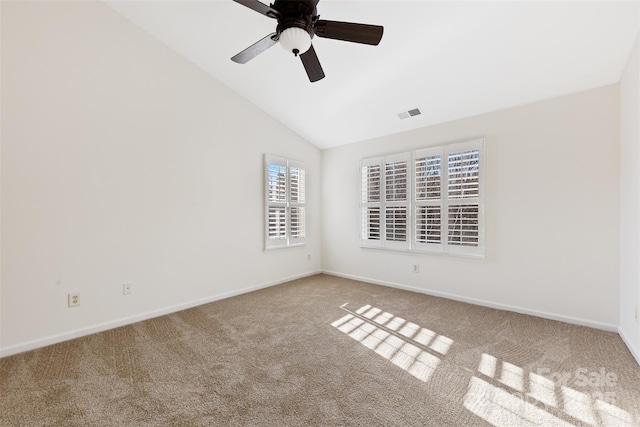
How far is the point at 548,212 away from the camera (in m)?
2.99

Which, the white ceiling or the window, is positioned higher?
the white ceiling

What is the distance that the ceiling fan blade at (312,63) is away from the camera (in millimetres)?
2151

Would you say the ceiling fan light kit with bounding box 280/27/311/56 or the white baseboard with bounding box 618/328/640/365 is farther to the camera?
the white baseboard with bounding box 618/328/640/365

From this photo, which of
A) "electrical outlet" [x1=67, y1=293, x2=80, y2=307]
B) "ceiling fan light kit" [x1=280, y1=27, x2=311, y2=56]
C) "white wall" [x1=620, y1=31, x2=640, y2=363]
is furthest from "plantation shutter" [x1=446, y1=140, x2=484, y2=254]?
"electrical outlet" [x1=67, y1=293, x2=80, y2=307]

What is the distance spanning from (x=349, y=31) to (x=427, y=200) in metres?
2.56

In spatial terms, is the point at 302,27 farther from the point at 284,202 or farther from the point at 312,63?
the point at 284,202

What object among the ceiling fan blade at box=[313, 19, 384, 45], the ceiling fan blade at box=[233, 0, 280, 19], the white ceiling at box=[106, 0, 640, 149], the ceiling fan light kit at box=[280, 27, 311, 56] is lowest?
the ceiling fan light kit at box=[280, 27, 311, 56]

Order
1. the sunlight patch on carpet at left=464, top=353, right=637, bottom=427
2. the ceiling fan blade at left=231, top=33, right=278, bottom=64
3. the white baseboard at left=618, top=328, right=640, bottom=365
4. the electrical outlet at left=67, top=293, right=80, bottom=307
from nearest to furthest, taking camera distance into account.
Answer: the sunlight patch on carpet at left=464, top=353, right=637, bottom=427, the ceiling fan blade at left=231, top=33, right=278, bottom=64, the white baseboard at left=618, top=328, right=640, bottom=365, the electrical outlet at left=67, top=293, right=80, bottom=307

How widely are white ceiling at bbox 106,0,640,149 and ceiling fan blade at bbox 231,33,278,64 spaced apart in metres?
0.74

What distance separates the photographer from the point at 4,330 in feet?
7.54

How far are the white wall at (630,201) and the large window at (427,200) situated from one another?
1.17 m

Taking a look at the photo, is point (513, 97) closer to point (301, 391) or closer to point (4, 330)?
point (301, 391)

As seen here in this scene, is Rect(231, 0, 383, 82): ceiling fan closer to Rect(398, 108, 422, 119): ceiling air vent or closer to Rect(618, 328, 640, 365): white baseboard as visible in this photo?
Rect(398, 108, 422, 119): ceiling air vent

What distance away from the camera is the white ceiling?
89.3 inches
